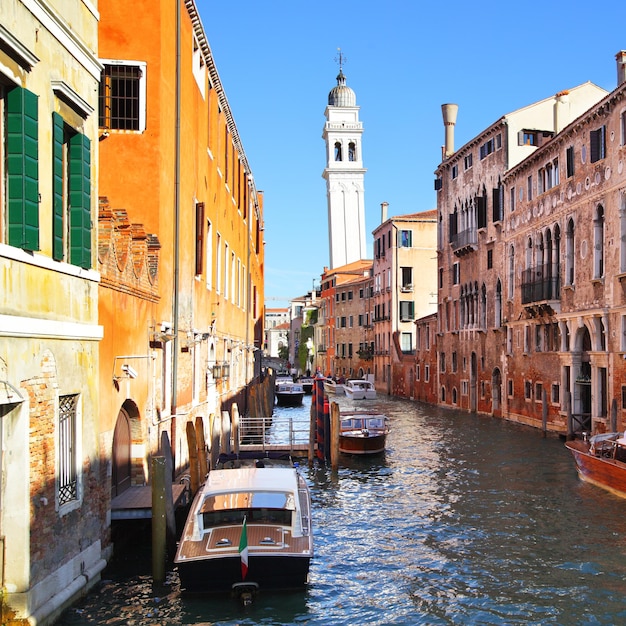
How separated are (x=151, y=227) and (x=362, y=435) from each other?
34.3ft

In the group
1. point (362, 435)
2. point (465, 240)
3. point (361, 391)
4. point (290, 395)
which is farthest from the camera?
point (361, 391)

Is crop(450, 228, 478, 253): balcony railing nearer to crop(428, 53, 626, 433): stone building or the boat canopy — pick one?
crop(428, 53, 626, 433): stone building

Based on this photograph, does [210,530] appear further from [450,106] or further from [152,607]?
[450,106]

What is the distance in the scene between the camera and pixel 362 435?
827 inches

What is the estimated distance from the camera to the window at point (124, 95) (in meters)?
12.3

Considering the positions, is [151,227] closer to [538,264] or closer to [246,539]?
[246,539]

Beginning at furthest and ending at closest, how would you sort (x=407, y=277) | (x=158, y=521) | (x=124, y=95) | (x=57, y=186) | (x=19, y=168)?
(x=407, y=277)
(x=124, y=95)
(x=158, y=521)
(x=57, y=186)
(x=19, y=168)

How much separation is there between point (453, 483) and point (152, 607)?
962 cm

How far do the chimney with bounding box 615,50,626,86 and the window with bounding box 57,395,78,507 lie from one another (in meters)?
18.5

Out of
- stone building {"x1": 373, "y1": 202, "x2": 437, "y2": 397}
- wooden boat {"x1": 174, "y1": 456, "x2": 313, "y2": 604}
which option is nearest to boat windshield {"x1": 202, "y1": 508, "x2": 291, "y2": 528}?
wooden boat {"x1": 174, "y1": 456, "x2": 313, "y2": 604}

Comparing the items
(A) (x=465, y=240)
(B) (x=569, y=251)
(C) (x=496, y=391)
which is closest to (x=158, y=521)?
(B) (x=569, y=251)

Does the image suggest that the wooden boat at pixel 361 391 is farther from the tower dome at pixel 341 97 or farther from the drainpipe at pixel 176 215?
the tower dome at pixel 341 97

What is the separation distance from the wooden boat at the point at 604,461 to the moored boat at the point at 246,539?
22.5 ft

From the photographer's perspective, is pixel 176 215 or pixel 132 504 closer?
pixel 132 504
